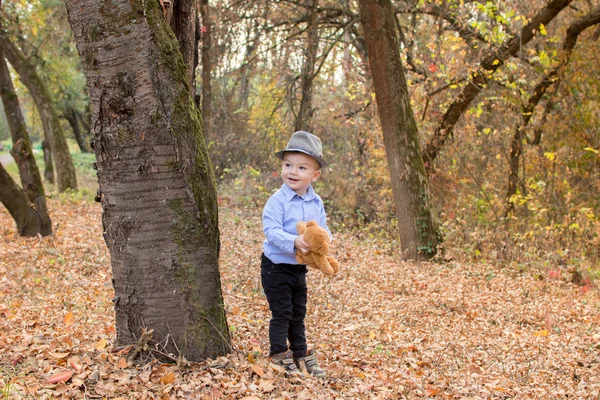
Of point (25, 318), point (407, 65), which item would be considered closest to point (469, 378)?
point (25, 318)

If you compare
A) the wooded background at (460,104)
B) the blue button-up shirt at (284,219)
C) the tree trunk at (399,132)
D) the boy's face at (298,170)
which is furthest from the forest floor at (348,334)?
the wooded background at (460,104)

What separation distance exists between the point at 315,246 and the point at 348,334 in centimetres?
190

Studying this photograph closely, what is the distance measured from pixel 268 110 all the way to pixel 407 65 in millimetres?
5102

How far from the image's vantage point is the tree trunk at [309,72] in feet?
40.6

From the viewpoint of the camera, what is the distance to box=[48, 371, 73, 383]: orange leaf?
10.6 ft

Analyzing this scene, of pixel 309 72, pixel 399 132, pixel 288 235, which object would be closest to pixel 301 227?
pixel 288 235

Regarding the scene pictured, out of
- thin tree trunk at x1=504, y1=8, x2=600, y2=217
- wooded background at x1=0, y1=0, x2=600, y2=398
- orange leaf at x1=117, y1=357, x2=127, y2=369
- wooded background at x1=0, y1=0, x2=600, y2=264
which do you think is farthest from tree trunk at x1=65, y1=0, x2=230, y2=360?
thin tree trunk at x1=504, y1=8, x2=600, y2=217

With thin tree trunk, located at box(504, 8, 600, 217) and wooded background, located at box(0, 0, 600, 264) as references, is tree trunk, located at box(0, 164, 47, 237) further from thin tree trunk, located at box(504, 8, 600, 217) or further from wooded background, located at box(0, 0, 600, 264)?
thin tree trunk, located at box(504, 8, 600, 217)

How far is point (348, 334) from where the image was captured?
17.8 ft

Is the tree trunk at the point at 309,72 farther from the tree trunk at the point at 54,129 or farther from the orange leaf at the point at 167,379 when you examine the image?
the orange leaf at the point at 167,379

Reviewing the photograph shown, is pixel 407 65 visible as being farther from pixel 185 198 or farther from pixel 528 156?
pixel 185 198

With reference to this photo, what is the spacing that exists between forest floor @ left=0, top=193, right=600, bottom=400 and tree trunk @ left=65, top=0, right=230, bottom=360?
323 mm

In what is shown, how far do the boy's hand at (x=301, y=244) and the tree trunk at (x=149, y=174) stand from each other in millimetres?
562

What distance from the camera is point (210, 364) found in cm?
364
